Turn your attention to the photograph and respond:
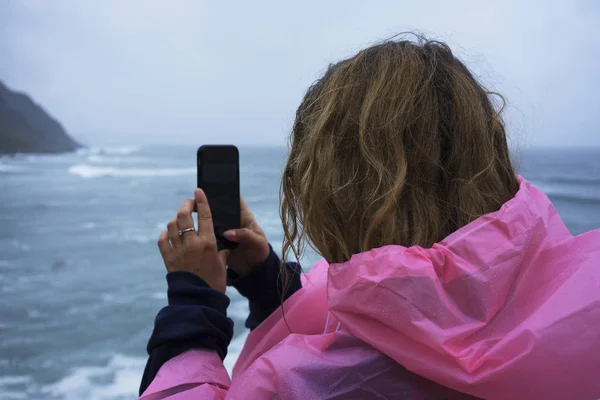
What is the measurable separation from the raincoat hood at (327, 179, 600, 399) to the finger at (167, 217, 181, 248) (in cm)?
28

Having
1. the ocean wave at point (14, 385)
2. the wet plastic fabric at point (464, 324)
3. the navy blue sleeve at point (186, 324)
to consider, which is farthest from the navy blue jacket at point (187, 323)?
the ocean wave at point (14, 385)

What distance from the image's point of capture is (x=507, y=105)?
67 cm

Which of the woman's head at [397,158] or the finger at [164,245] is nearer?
the woman's head at [397,158]

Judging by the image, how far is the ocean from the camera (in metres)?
1.81

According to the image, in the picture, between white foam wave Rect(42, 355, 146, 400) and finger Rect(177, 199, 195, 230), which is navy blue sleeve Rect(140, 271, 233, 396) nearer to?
finger Rect(177, 199, 195, 230)

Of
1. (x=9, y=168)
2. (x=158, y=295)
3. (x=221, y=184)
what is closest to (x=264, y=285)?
(x=221, y=184)

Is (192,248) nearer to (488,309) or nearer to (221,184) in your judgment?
(221,184)

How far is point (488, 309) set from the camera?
1.59ft

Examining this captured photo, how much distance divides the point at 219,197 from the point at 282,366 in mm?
393

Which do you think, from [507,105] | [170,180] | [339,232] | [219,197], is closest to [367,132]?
[339,232]

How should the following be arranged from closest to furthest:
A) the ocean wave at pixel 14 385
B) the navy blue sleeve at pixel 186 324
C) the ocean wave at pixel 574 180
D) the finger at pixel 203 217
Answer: the navy blue sleeve at pixel 186 324, the finger at pixel 203 217, the ocean wave at pixel 14 385, the ocean wave at pixel 574 180

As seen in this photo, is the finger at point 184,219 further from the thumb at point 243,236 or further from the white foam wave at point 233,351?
the white foam wave at point 233,351

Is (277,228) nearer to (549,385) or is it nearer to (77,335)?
(77,335)

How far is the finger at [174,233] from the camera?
72 cm
